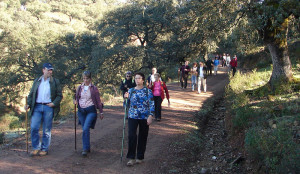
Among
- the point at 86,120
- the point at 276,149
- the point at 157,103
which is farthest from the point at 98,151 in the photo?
the point at 276,149

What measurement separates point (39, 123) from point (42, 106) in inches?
14.6

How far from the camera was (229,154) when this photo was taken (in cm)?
632

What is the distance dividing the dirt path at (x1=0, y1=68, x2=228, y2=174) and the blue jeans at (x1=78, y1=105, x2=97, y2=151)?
Result: 329mm

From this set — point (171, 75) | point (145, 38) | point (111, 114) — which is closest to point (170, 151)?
point (111, 114)

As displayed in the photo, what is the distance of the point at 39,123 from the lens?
5656mm

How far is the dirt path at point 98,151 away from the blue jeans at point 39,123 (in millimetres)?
298

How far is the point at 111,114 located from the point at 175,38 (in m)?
12.4

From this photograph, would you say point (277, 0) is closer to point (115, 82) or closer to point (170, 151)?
point (170, 151)

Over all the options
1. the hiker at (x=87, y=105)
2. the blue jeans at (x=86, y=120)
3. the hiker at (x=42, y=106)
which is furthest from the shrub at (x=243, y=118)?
the hiker at (x=42, y=106)

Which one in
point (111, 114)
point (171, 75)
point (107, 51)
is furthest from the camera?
point (171, 75)

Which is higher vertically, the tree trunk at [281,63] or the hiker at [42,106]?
the tree trunk at [281,63]

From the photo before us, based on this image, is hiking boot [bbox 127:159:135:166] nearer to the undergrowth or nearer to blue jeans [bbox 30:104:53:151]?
blue jeans [bbox 30:104:53:151]

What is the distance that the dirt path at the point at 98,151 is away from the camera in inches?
199

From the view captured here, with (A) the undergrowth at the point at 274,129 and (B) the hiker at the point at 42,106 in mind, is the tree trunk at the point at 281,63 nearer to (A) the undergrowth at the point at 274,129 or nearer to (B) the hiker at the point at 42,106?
(A) the undergrowth at the point at 274,129
